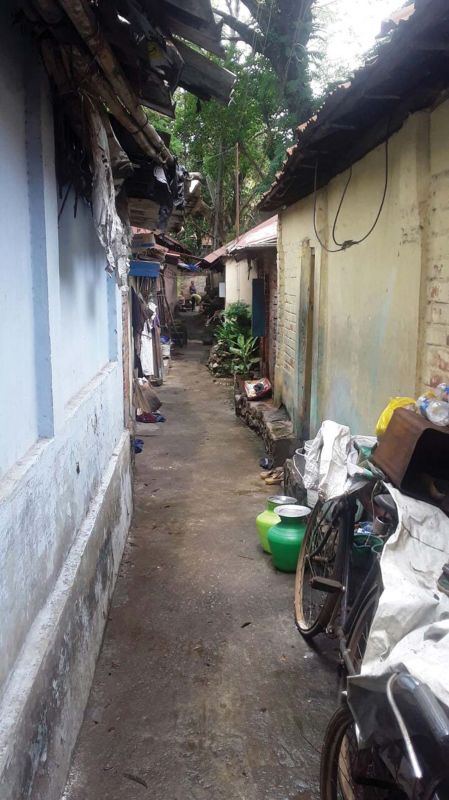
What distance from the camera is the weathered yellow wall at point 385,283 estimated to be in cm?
369

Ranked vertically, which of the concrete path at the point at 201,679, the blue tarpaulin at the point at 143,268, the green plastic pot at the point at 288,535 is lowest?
the concrete path at the point at 201,679

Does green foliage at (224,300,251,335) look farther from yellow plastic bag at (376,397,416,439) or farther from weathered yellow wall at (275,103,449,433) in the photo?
yellow plastic bag at (376,397,416,439)

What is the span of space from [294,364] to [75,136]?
5.44 m

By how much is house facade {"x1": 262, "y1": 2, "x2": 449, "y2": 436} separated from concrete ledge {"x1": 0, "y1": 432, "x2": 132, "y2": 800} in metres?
2.42

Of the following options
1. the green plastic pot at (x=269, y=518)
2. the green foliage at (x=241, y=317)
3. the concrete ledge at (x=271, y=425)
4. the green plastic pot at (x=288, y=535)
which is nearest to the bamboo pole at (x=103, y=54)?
the green plastic pot at (x=288, y=535)

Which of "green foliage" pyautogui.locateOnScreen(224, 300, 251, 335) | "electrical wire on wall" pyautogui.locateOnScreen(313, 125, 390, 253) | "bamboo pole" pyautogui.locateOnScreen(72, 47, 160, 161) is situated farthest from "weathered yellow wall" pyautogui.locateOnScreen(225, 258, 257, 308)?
"bamboo pole" pyautogui.locateOnScreen(72, 47, 160, 161)

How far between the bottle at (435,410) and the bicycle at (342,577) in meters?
0.44

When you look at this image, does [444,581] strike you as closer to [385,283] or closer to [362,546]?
[362,546]

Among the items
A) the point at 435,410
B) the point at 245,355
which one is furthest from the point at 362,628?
the point at 245,355

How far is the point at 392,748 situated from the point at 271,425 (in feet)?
23.2

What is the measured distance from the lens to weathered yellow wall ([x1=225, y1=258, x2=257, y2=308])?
16.5 meters

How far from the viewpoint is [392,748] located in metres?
1.96

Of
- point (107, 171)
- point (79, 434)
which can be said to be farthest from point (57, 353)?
point (107, 171)

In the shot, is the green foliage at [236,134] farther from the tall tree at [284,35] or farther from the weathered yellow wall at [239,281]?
the weathered yellow wall at [239,281]
